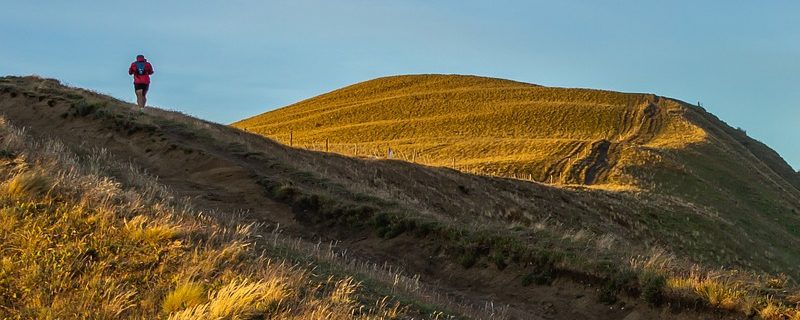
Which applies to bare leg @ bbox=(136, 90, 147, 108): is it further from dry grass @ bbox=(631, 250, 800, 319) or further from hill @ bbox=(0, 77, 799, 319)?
dry grass @ bbox=(631, 250, 800, 319)

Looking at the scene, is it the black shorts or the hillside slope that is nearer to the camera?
the black shorts

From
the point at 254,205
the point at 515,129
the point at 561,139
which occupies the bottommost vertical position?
the point at 254,205

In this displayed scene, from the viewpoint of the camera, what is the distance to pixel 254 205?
1298 cm

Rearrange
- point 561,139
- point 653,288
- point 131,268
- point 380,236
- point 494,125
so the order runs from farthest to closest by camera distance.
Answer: point 494,125 < point 561,139 < point 380,236 < point 653,288 < point 131,268

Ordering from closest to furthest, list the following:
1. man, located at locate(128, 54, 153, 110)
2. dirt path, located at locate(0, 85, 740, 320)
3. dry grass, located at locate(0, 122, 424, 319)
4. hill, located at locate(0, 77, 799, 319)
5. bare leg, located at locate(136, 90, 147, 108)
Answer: dry grass, located at locate(0, 122, 424, 319) → hill, located at locate(0, 77, 799, 319) → dirt path, located at locate(0, 85, 740, 320) → man, located at locate(128, 54, 153, 110) → bare leg, located at locate(136, 90, 147, 108)

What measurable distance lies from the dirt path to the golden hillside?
22576 mm

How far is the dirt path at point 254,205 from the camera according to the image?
898 centimetres

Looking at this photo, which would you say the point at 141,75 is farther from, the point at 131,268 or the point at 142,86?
the point at 131,268

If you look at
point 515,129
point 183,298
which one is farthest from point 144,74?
point 515,129

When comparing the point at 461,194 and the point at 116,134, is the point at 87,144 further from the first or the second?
the point at 461,194

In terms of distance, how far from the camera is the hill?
7395mm

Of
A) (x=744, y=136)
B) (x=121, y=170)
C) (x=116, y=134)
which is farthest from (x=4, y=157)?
(x=744, y=136)

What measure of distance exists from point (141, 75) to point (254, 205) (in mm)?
10156

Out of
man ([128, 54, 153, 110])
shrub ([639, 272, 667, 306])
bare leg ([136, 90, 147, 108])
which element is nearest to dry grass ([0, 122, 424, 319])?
shrub ([639, 272, 667, 306])
